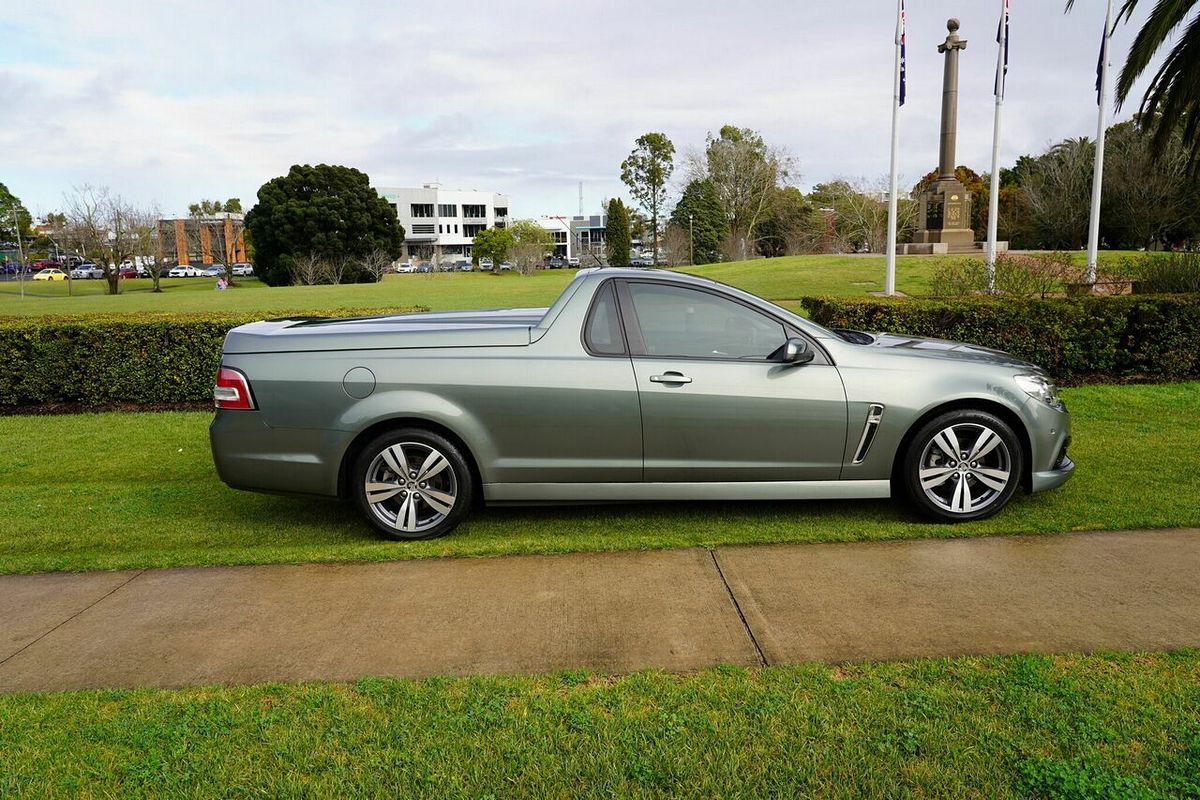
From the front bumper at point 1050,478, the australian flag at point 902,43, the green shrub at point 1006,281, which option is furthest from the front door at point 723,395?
the australian flag at point 902,43

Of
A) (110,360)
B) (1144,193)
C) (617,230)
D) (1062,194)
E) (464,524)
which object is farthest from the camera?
(617,230)

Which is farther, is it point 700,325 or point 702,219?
point 702,219

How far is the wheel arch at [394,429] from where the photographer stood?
5.21m

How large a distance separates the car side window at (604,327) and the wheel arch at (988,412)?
5.92 ft

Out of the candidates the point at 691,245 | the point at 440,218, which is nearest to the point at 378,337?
the point at 691,245

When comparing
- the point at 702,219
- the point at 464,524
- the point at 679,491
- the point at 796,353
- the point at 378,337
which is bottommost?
the point at 464,524

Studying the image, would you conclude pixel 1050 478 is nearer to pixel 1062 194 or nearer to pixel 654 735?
pixel 654 735

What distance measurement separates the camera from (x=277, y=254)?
57.4m

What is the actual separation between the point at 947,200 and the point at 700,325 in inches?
1573

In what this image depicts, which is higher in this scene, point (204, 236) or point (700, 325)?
point (204, 236)

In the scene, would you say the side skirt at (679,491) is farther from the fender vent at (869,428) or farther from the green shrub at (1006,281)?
the green shrub at (1006,281)

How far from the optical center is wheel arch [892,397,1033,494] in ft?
17.3

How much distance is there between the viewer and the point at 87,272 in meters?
78.3

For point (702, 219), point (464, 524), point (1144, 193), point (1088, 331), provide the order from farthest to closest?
point (702, 219)
point (1144, 193)
point (1088, 331)
point (464, 524)
